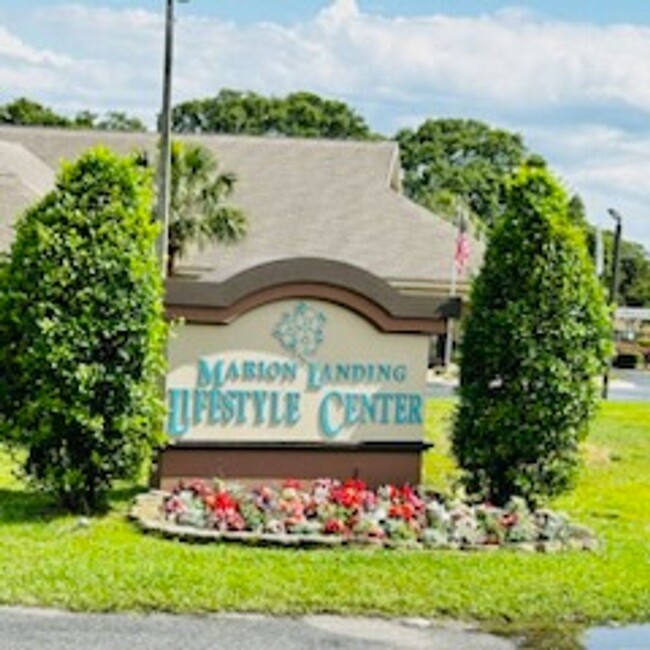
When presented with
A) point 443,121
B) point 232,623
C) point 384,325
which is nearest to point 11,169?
point 384,325

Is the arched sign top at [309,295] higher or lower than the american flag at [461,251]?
lower

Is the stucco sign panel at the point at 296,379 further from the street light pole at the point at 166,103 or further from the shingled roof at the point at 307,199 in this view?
the shingled roof at the point at 307,199

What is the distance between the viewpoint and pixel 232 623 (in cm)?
741

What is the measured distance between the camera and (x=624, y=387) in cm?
3566

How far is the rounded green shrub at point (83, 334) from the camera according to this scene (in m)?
9.73

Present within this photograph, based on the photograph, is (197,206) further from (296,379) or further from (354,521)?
(354,521)

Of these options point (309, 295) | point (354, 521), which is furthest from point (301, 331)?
point (354, 521)

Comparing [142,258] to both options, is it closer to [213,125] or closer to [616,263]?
[616,263]

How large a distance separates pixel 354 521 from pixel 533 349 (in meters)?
2.35

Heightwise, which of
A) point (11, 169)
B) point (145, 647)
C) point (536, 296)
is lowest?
point (145, 647)

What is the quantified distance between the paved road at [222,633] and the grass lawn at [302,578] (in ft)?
0.60

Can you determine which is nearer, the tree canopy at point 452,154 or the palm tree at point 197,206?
the palm tree at point 197,206

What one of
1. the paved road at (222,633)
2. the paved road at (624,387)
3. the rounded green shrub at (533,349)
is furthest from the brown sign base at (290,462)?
the paved road at (624,387)

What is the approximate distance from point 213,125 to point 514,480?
6283 centimetres
